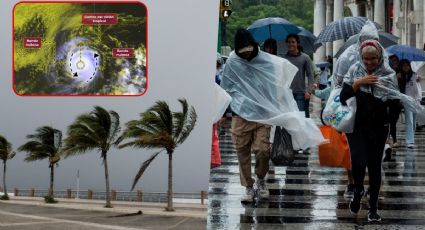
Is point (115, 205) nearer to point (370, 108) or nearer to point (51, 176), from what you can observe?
point (51, 176)

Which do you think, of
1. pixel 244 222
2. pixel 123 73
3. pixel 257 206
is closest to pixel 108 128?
pixel 123 73

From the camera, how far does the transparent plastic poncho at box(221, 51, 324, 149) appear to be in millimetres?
7367

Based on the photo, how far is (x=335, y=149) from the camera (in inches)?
295

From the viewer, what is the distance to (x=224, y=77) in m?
7.54

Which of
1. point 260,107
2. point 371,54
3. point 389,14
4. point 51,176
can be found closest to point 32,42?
point 51,176

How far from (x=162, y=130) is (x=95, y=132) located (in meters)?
0.26

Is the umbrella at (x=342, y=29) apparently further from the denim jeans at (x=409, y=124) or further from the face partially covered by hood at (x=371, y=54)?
the face partially covered by hood at (x=371, y=54)

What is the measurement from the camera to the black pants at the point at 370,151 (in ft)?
21.0

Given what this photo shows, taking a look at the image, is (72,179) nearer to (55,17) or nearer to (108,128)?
(108,128)

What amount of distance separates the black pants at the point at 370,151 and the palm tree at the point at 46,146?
3008mm

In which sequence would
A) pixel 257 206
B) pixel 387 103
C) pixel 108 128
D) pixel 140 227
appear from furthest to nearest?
pixel 257 206, pixel 387 103, pixel 108 128, pixel 140 227

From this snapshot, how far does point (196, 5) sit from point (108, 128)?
599 millimetres

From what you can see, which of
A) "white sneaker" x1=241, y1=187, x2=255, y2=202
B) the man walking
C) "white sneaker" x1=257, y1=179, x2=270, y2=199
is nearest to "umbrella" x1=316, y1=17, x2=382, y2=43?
the man walking

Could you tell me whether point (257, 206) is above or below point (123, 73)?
below
